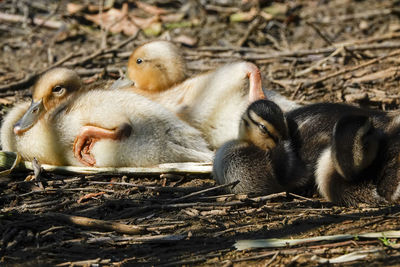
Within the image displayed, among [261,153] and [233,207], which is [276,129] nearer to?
[261,153]

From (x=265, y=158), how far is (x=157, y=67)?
63.8 inches

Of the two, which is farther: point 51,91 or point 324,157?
point 51,91

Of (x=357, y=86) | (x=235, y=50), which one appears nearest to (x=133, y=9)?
(x=235, y=50)

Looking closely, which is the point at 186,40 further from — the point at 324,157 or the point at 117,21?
the point at 324,157

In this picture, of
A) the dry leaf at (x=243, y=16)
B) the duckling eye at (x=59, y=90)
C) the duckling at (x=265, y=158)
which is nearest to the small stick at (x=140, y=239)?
the duckling at (x=265, y=158)

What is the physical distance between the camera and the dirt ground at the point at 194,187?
9.87 feet

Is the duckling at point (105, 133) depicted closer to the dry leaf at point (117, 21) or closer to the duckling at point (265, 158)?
the duckling at point (265, 158)

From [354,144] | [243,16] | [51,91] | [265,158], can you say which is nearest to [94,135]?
[51,91]

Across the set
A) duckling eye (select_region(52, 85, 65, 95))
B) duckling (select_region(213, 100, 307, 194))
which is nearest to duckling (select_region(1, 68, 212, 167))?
duckling eye (select_region(52, 85, 65, 95))

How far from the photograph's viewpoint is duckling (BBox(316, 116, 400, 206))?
326 cm

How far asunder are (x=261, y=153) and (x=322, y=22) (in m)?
4.86

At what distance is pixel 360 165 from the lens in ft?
10.8

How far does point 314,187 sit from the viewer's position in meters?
3.81

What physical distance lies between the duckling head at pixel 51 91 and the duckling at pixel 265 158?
5.16ft
